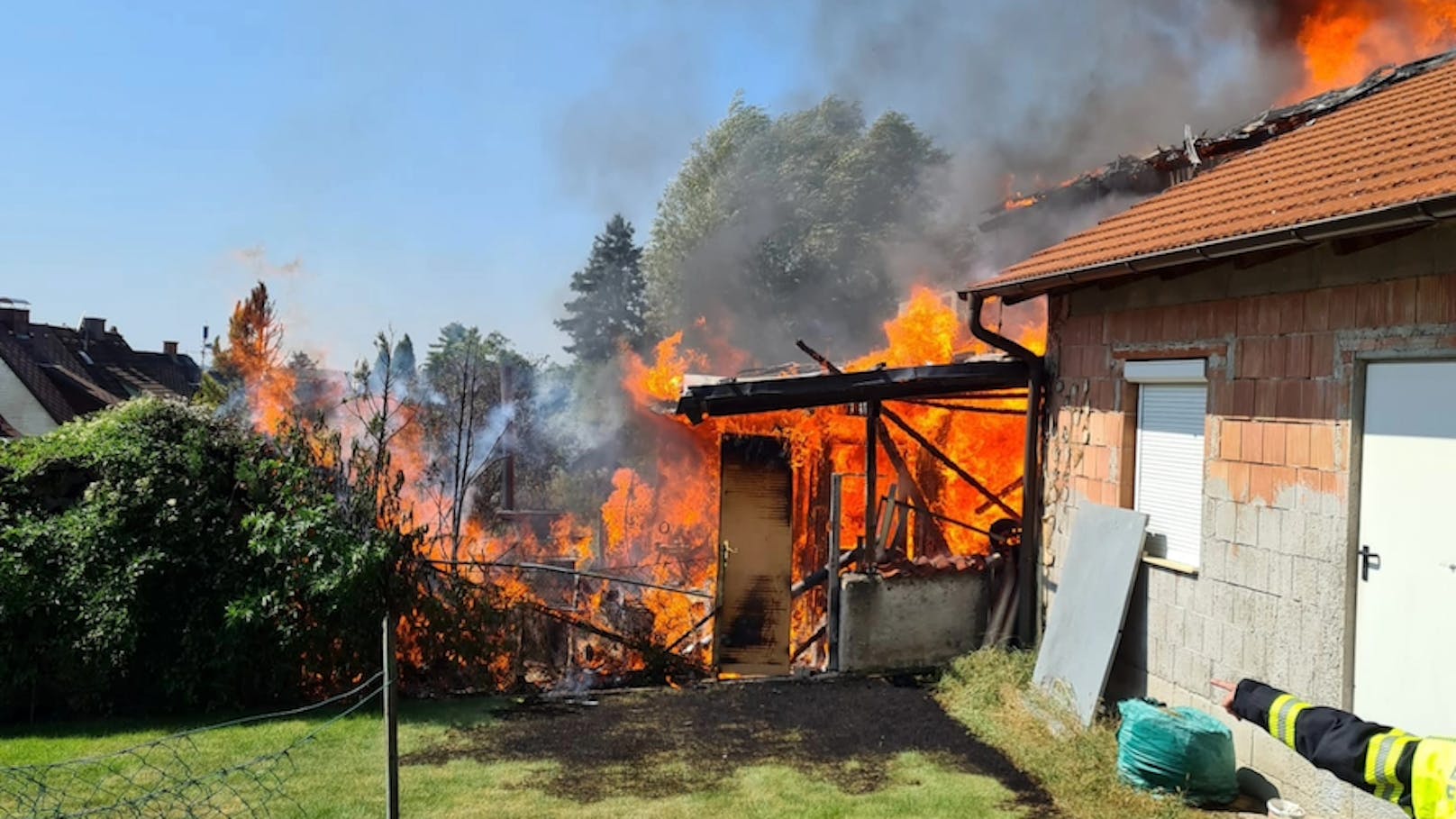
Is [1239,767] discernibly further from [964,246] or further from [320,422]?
[964,246]

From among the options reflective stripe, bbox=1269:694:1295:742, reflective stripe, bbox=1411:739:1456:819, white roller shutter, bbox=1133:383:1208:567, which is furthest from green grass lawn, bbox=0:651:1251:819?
reflective stripe, bbox=1411:739:1456:819

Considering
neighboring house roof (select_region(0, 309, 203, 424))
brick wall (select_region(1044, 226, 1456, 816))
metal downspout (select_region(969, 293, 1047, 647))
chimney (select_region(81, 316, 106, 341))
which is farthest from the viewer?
chimney (select_region(81, 316, 106, 341))

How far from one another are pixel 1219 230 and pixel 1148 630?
3.20 meters

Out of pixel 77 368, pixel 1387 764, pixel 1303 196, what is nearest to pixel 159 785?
pixel 1387 764

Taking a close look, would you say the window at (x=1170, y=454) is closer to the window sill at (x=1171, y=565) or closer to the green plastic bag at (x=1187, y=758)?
the window sill at (x=1171, y=565)

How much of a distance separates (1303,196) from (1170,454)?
2.25 meters

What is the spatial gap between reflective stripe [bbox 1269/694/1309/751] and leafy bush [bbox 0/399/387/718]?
7.13 meters

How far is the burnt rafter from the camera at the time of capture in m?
9.42

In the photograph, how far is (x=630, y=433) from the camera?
97.0ft

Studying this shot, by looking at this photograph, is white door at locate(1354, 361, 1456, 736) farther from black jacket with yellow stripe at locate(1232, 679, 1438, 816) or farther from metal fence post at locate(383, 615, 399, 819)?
metal fence post at locate(383, 615, 399, 819)

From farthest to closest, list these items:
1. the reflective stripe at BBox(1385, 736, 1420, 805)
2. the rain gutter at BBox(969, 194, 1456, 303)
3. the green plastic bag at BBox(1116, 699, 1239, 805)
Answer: the green plastic bag at BBox(1116, 699, 1239, 805) → the rain gutter at BBox(969, 194, 1456, 303) → the reflective stripe at BBox(1385, 736, 1420, 805)

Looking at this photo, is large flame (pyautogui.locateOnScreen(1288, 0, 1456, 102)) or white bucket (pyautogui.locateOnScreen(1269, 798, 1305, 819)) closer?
white bucket (pyautogui.locateOnScreen(1269, 798, 1305, 819))

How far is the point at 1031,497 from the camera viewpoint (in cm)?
941

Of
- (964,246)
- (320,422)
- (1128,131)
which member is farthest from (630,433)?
(320,422)
